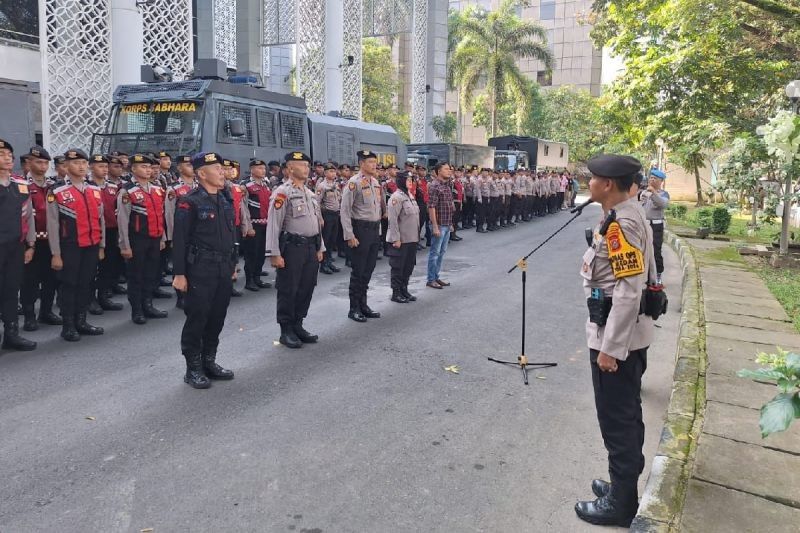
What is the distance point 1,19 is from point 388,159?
33.4ft

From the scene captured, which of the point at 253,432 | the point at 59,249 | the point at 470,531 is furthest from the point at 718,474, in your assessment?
the point at 59,249

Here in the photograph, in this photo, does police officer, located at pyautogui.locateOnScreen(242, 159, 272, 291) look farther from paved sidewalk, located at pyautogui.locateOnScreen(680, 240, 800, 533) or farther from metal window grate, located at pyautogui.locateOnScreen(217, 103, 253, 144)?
paved sidewalk, located at pyautogui.locateOnScreen(680, 240, 800, 533)

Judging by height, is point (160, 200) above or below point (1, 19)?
below

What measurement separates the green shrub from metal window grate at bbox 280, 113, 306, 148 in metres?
10.5

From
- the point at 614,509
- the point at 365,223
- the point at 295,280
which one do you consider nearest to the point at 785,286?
the point at 365,223

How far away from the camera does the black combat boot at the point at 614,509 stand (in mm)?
3213

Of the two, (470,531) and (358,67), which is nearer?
(470,531)

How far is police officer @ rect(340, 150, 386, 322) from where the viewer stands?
24.4ft

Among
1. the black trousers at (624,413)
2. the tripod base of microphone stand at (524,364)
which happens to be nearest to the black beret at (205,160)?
the tripod base of microphone stand at (524,364)

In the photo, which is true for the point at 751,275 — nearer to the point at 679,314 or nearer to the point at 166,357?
the point at 679,314

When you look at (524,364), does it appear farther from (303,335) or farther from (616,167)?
(616,167)

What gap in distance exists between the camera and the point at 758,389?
4.90 meters

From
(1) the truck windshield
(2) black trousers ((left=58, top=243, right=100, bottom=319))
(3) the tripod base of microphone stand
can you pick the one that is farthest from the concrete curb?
(1) the truck windshield

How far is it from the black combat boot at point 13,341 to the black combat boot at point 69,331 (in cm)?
37
